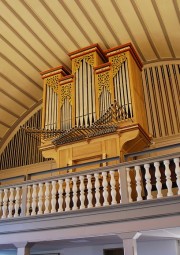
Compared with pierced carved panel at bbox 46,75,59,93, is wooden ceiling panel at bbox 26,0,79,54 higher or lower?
higher

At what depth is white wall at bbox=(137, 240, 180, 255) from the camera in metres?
7.03

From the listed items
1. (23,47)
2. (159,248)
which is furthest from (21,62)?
(159,248)

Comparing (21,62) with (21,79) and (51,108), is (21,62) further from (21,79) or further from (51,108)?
(51,108)

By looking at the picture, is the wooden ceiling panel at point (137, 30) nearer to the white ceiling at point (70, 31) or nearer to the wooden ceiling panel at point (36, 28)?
the white ceiling at point (70, 31)

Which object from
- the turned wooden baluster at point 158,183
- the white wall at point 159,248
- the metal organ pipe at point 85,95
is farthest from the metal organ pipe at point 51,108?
the turned wooden baluster at point 158,183

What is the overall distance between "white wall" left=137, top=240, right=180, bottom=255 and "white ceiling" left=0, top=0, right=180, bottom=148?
473cm

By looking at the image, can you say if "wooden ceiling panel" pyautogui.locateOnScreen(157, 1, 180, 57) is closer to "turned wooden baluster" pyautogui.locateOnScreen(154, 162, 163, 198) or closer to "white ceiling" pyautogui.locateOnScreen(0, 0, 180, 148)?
"white ceiling" pyautogui.locateOnScreen(0, 0, 180, 148)

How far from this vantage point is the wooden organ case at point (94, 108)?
7.14m

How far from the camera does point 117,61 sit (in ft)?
26.4

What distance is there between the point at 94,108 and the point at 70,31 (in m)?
2.16

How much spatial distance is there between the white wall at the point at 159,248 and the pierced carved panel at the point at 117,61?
396 centimetres

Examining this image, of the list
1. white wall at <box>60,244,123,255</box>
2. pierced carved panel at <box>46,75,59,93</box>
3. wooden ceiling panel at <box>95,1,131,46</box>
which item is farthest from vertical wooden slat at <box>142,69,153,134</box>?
white wall at <box>60,244,123,255</box>

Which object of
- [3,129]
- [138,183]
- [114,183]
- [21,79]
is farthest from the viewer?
[3,129]

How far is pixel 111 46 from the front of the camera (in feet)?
A: 28.8
